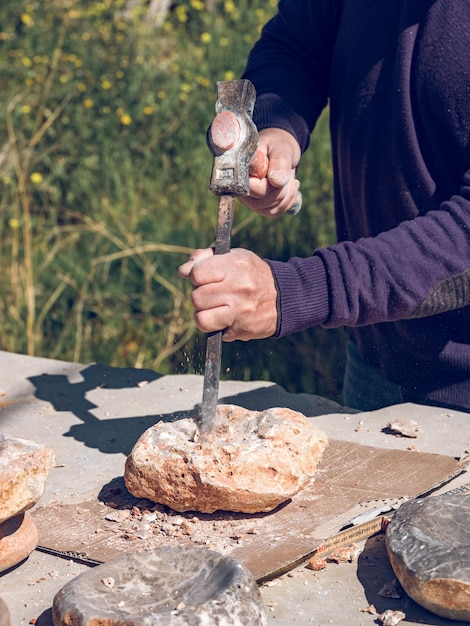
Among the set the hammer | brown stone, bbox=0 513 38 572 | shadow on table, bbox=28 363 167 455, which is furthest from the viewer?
shadow on table, bbox=28 363 167 455

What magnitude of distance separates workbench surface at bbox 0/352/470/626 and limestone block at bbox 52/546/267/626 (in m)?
0.12

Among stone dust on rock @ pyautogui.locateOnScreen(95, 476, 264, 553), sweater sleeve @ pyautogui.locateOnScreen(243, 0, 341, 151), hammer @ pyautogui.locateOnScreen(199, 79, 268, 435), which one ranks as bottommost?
stone dust on rock @ pyautogui.locateOnScreen(95, 476, 264, 553)

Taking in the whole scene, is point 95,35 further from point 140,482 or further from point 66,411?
point 140,482

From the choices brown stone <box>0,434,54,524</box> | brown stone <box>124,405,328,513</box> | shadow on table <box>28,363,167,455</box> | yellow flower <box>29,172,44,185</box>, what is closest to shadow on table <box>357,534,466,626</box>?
brown stone <box>124,405,328,513</box>

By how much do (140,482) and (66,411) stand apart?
73cm

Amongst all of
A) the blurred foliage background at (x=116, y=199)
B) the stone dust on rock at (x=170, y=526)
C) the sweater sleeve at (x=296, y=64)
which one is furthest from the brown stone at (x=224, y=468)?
the blurred foliage background at (x=116, y=199)

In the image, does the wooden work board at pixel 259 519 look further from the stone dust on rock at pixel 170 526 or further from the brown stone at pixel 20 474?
the brown stone at pixel 20 474

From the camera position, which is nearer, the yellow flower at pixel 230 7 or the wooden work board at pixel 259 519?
the wooden work board at pixel 259 519

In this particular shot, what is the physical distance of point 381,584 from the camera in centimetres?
172

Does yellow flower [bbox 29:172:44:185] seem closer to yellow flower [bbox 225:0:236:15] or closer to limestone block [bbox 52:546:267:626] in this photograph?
yellow flower [bbox 225:0:236:15]

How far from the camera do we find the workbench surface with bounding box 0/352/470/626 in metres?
1.65

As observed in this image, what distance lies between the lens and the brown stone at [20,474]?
5.56 feet

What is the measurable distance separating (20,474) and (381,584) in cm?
72

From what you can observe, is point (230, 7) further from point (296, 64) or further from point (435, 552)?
point (435, 552)
